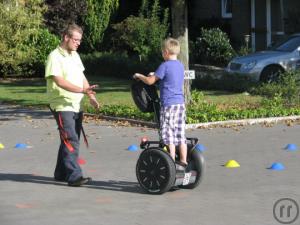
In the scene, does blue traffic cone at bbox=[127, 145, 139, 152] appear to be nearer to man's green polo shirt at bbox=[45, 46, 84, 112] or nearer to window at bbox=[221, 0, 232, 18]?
man's green polo shirt at bbox=[45, 46, 84, 112]

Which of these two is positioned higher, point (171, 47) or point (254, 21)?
point (171, 47)

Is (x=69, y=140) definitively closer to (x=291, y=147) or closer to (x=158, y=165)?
(x=158, y=165)

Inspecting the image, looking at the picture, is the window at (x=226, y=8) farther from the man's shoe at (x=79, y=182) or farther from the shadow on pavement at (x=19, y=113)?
the man's shoe at (x=79, y=182)

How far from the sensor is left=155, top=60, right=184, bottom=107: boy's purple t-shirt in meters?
8.12

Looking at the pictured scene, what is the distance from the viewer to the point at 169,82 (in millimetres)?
8141

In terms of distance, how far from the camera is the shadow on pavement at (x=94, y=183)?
8.52 metres

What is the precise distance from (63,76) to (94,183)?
4.43 feet

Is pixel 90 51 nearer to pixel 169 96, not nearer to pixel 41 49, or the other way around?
pixel 41 49

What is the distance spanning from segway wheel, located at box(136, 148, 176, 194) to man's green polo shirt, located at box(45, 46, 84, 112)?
1.12 meters

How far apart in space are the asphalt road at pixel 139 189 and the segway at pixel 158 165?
130 millimetres

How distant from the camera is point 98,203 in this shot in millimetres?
7750

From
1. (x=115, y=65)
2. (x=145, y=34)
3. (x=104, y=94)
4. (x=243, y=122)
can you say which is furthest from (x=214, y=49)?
(x=243, y=122)

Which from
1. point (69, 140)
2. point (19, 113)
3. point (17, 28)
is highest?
point (17, 28)

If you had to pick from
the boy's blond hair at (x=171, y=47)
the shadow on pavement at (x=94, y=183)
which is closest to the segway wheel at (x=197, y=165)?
the shadow on pavement at (x=94, y=183)
